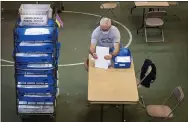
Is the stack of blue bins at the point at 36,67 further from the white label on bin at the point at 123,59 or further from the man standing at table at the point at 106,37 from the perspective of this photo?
the white label on bin at the point at 123,59

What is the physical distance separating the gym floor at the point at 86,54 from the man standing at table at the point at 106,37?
37.2 inches

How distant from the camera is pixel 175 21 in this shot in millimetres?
10078

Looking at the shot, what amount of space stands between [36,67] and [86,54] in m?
2.84

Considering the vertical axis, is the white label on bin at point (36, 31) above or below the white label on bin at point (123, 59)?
above

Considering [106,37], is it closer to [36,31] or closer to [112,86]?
[112,86]

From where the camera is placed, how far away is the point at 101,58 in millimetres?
6098

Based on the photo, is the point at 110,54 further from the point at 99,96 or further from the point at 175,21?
the point at 175,21

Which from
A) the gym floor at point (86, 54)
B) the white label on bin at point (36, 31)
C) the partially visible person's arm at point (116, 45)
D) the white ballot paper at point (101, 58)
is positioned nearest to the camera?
the white label on bin at point (36, 31)

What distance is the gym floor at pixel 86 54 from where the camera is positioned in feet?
21.6

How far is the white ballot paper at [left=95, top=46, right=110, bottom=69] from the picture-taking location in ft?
19.7

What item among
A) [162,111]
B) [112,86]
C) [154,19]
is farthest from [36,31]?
[154,19]

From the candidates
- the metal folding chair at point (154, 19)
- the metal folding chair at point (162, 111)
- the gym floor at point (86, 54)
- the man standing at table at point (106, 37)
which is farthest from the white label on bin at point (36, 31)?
the metal folding chair at point (154, 19)

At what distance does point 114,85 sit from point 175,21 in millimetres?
4922

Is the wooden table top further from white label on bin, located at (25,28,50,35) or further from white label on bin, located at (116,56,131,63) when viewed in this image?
white label on bin, located at (25,28,50,35)
